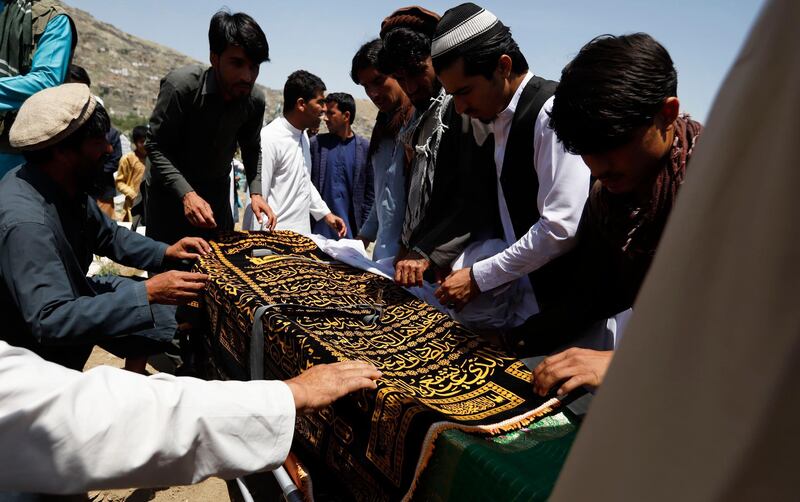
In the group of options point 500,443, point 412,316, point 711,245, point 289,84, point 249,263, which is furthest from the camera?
point 289,84

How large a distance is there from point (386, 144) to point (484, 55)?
5.34 ft

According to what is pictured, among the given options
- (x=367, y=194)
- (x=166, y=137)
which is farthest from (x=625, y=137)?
(x=367, y=194)

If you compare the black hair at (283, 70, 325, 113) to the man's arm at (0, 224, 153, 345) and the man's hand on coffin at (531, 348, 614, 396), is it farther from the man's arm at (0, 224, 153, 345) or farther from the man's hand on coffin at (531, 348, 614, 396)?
the man's hand on coffin at (531, 348, 614, 396)

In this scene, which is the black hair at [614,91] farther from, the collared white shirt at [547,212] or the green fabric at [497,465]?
the green fabric at [497,465]

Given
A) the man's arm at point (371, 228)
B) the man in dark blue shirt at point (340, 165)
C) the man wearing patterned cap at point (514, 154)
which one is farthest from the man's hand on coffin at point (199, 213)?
the man in dark blue shirt at point (340, 165)

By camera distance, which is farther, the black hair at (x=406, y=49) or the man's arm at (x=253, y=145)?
the man's arm at (x=253, y=145)

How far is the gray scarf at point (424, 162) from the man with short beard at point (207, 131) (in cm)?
126

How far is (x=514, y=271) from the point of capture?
2211 mm

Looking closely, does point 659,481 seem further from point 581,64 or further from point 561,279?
point 561,279

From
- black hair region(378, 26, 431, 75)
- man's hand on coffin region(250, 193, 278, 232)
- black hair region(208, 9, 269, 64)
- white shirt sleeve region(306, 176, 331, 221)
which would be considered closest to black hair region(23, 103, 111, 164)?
black hair region(208, 9, 269, 64)

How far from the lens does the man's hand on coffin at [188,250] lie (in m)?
3.19

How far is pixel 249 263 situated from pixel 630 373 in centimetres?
263

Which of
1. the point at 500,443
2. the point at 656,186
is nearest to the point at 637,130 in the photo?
the point at 656,186

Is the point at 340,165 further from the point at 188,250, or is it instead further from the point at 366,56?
the point at 188,250
